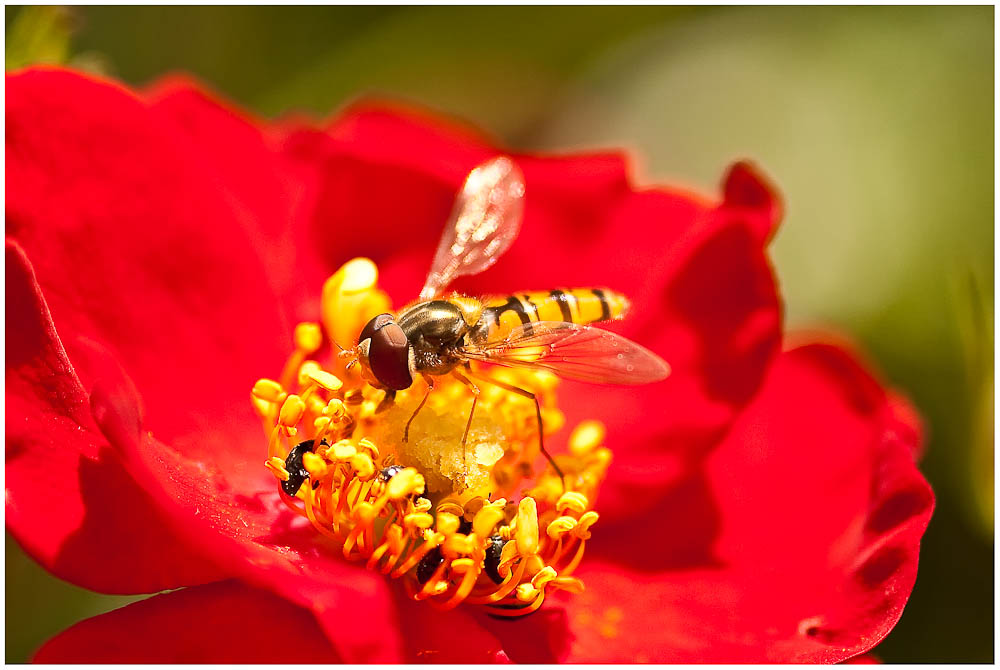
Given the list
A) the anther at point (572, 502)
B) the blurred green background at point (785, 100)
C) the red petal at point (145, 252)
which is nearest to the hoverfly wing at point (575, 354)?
the anther at point (572, 502)

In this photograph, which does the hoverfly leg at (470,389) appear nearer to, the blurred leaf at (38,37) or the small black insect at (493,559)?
the small black insect at (493,559)

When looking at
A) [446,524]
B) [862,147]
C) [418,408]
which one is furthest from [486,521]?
[862,147]

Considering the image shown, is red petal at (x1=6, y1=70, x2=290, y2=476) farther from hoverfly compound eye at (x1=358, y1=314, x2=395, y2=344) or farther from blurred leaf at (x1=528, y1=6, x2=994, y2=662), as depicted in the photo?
blurred leaf at (x1=528, y1=6, x2=994, y2=662)

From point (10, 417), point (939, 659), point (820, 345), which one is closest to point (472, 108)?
point (820, 345)

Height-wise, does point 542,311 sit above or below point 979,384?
above

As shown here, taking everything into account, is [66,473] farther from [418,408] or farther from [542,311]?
[542,311]

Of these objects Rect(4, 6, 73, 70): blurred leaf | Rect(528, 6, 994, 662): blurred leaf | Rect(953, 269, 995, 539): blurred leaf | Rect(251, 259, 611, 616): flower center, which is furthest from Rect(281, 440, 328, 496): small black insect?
Rect(528, 6, 994, 662): blurred leaf
